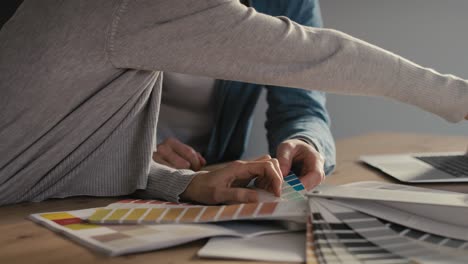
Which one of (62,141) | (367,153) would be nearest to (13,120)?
(62,141)

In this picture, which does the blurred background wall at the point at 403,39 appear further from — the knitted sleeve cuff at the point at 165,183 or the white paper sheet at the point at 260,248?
the white paper sheet at the point at 260,248

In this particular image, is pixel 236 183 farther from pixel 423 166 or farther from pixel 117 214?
pixel 423 166

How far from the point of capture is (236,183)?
34.4 inches

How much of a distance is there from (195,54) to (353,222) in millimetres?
312

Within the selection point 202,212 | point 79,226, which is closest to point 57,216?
point 79,226

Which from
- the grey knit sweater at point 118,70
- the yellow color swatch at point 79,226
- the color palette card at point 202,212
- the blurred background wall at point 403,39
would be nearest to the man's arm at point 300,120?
the grey knit sweater at point 118,70

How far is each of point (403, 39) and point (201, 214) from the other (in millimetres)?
1829

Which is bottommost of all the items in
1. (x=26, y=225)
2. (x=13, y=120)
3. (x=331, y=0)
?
(x=26, y=225)

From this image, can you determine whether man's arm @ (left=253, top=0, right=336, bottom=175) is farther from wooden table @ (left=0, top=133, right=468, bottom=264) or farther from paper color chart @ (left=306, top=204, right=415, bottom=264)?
paper color chart @ (left=306, top=204, right=415, bottom=264)

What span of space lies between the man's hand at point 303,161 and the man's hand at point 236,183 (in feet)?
0.30

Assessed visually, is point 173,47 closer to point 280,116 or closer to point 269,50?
point 269,50

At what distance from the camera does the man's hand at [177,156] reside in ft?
3.67

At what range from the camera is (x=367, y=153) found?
4.56 feet

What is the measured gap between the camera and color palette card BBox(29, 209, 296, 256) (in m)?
0.63
